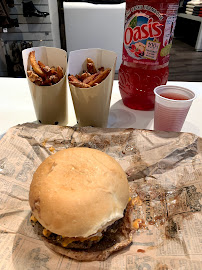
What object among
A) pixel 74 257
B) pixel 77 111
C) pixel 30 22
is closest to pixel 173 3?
pixel 77 111

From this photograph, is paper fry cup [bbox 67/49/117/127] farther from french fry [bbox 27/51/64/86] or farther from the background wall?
the background wall

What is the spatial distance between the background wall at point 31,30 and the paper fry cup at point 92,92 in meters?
2.80

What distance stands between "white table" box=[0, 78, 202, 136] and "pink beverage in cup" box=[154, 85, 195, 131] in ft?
0.53

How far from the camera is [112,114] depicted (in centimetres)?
158

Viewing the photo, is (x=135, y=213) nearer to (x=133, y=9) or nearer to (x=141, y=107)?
(x=141, y=107)

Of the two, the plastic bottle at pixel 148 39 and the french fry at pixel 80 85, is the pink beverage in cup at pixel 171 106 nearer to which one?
the plastic bottle at pixel 148 39

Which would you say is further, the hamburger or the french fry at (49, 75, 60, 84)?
the french fry at (49, 75, 60, 84)

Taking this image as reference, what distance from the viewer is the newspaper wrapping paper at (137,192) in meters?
0.76

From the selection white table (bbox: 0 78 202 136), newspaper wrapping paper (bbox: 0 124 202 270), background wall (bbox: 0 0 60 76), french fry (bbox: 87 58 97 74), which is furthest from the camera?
background wall (bbox: 0 0 60 76)

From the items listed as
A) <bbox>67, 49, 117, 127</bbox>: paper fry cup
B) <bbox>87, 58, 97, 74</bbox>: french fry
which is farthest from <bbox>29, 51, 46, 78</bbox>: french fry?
<bbox>87, 58, 97, 74</bbox>: french fry

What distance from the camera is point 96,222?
77 cm

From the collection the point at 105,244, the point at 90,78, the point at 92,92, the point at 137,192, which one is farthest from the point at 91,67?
the point at 105,244

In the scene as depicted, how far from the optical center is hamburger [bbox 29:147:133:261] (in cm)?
78

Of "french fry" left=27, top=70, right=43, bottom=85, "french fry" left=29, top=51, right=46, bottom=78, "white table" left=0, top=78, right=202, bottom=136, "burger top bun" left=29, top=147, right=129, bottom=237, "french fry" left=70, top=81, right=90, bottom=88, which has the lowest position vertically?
"white table" left=0, top=78, right=202, bottom=136
